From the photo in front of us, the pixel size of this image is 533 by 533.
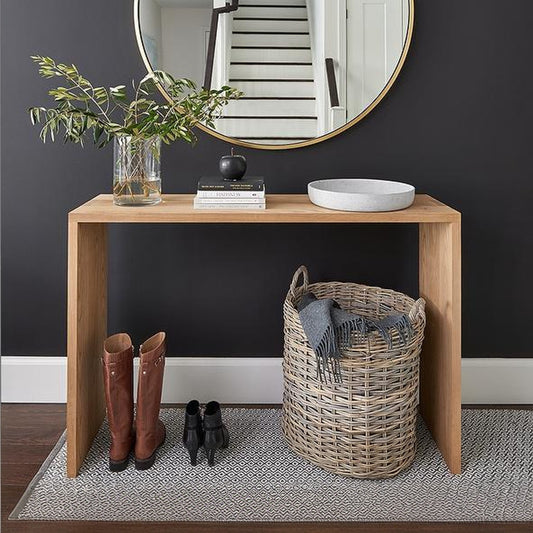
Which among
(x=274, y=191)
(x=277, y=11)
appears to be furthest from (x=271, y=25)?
(x=274, y=191)

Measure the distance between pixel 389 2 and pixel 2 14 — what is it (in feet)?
4.46

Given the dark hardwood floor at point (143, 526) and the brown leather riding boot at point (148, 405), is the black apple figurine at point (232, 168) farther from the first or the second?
the dark hardwood floor at point (143, 526)

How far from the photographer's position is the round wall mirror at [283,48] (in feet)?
7.54

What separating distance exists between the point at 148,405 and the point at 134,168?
726 mm

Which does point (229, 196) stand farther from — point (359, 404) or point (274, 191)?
point (359, 404)

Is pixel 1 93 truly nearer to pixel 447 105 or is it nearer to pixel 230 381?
pixel 230 381

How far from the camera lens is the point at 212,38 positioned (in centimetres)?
230

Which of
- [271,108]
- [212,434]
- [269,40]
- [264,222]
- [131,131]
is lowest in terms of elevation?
[212,434]

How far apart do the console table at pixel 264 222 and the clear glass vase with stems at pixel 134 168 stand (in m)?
0.06

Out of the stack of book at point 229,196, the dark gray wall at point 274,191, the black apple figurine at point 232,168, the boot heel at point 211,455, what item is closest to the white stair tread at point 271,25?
the dark gray wall at point 274,191

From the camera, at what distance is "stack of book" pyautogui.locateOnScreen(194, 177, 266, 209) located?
199cm

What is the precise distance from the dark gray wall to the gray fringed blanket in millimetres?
542

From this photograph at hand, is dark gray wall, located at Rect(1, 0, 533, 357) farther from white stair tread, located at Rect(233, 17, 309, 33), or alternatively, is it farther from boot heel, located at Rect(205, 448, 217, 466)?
boot heel, located at Rect(205, 448, 217, 466)

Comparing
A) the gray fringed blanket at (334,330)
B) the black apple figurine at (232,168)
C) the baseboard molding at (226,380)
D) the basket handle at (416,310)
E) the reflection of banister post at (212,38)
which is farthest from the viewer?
the baseboard molding at (226,380)
